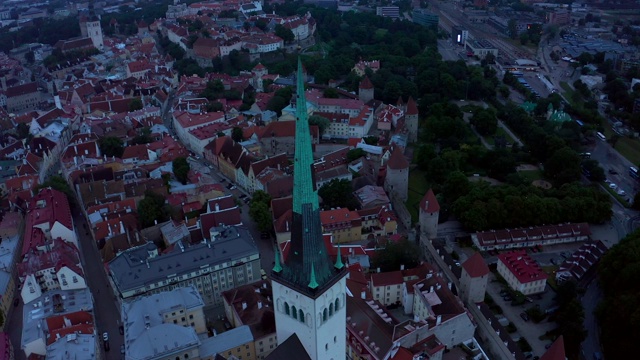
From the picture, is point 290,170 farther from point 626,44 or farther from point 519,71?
point 626,44

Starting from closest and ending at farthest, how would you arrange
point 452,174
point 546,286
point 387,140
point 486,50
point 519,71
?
point 546,286 → point 452,174 → point 387,140 → point 519,71 → point 486,50

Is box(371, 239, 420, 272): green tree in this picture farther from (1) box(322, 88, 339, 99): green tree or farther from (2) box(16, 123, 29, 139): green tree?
(2) box(16, 123, 29, 139): green tree

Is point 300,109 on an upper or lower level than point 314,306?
upper

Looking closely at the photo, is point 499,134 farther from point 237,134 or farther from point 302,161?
point 302,161

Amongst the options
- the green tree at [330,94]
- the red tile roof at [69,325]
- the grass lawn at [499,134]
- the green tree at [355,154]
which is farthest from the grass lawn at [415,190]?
the red tile roof at [69,325]

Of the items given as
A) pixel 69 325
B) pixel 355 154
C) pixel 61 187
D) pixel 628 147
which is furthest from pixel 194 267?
pixel 628 147

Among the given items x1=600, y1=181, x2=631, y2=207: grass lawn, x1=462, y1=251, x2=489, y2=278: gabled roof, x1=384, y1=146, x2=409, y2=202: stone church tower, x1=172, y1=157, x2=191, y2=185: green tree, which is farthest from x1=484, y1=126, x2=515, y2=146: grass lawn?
x1=172, y1=157, x2=191, y2=185: green tree

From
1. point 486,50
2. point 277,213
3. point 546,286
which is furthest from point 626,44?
point 277,213

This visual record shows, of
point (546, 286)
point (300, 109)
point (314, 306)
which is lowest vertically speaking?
point (546, 286)
